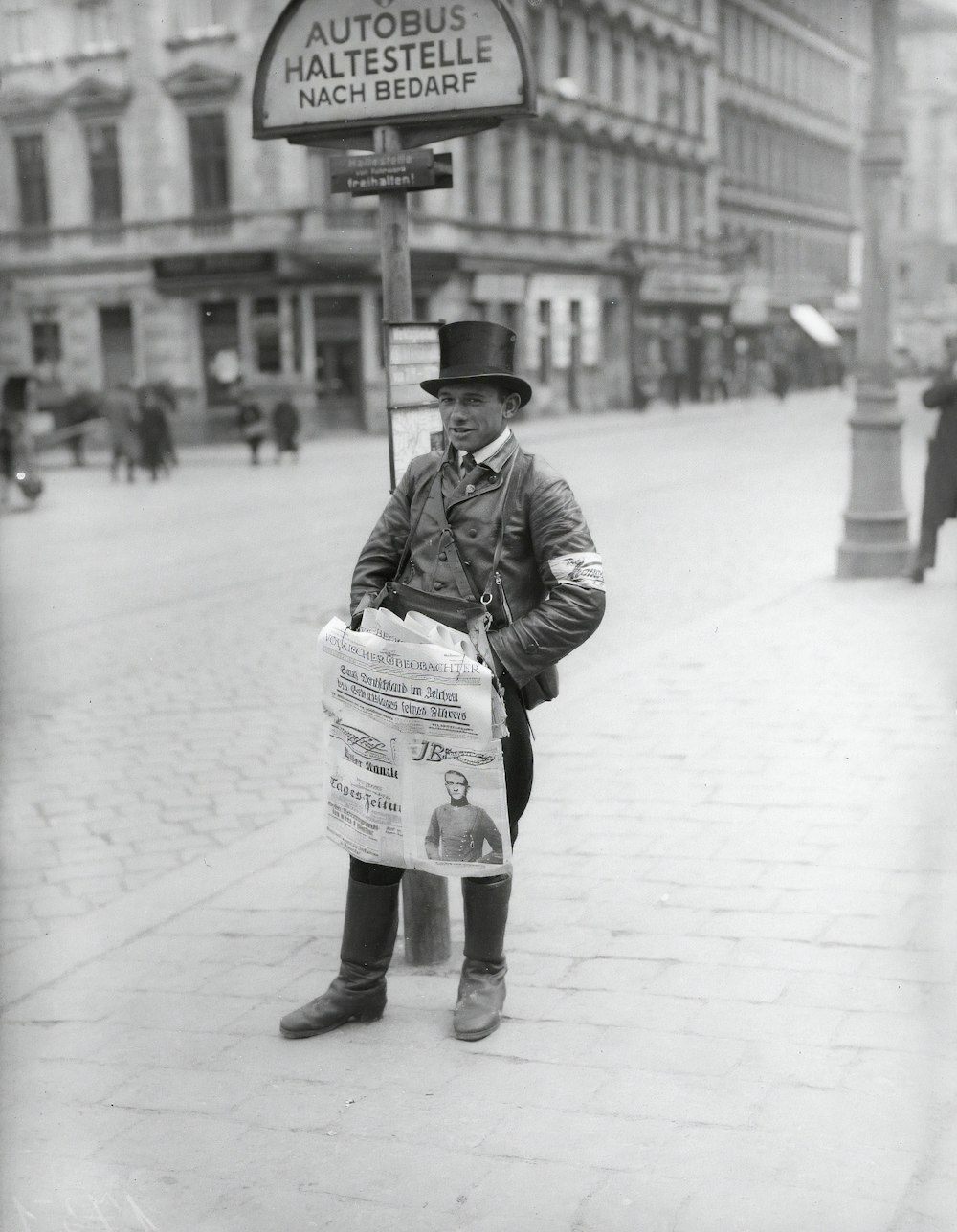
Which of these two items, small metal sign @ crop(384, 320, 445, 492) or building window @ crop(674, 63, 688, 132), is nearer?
small metal sign @ crop(384, 320, 445, 492)

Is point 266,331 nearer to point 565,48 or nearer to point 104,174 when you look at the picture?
point 104,174

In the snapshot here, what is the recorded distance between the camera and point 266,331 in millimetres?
35062

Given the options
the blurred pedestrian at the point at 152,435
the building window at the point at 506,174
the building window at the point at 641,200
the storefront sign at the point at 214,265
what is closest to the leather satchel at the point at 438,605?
the blurred pedestrian at the point at 152,435

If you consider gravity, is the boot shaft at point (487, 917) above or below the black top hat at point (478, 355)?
below

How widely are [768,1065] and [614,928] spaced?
3.26 ft

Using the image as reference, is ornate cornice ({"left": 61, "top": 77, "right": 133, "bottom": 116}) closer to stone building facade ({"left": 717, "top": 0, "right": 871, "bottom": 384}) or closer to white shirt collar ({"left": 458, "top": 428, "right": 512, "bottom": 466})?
stone building facade ({"left": 717, "top": 0, "right": 871, "bottom": 384})

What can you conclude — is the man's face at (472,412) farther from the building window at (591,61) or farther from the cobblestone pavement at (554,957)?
the building window at (591,61)

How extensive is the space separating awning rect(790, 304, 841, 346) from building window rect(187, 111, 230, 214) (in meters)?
28.0

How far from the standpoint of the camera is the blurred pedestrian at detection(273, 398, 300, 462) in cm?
2719

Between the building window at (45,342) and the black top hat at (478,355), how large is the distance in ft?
115

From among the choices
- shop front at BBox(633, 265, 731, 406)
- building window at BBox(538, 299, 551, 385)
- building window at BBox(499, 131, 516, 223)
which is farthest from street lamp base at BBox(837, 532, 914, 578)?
shop front at BBox(633, 265, 731, 406)

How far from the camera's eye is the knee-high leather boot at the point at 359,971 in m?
4.09

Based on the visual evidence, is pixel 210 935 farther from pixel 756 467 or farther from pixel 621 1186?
pixel 756 467

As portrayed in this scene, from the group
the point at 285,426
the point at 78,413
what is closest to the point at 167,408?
the point at 78,413
